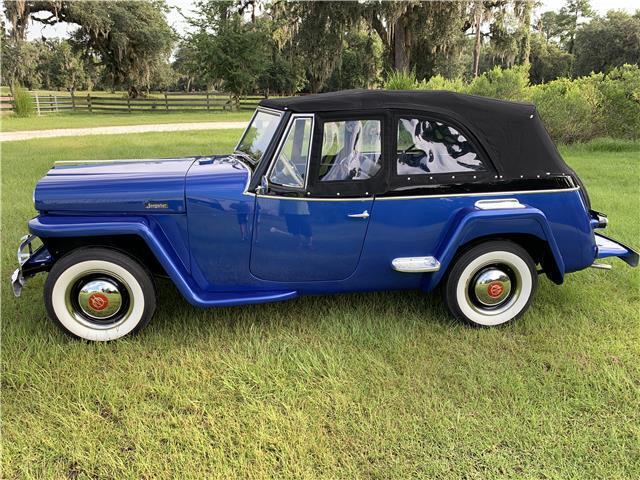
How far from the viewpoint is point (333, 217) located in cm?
318

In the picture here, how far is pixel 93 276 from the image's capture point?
123 inches

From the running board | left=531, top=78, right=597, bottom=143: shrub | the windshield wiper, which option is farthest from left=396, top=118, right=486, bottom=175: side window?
left=531, top=78, right=597, bottom=143: shrub

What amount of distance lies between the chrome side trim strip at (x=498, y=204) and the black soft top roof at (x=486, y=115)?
172 millimetres

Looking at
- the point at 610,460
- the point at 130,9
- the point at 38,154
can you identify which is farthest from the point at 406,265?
the point at 130,9

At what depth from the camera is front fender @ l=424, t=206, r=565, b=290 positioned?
3207mm

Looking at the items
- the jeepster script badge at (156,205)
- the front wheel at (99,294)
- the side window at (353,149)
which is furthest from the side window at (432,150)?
the front wheel at (99,294)

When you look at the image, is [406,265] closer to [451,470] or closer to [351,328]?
[351,328]

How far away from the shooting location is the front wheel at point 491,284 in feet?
11.0

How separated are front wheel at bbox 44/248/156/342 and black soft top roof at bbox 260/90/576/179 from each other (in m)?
1.52

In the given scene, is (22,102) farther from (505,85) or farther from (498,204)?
(498,204)

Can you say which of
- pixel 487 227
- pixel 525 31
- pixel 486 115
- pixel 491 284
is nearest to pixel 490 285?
pixel 491 284

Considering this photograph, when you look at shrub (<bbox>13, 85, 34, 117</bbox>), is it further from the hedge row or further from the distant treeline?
the hedge row

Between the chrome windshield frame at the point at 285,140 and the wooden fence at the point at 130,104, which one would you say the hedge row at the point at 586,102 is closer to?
the chrome windshield frame at the point at 285,140

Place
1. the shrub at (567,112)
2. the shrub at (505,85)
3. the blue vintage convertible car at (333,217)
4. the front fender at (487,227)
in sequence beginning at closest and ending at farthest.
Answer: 1. the blue vintage convertible car at (333,217)
2. the front fender at (487,227)
3. the shrub at (567,112)
4. the shrub at (505,85)
